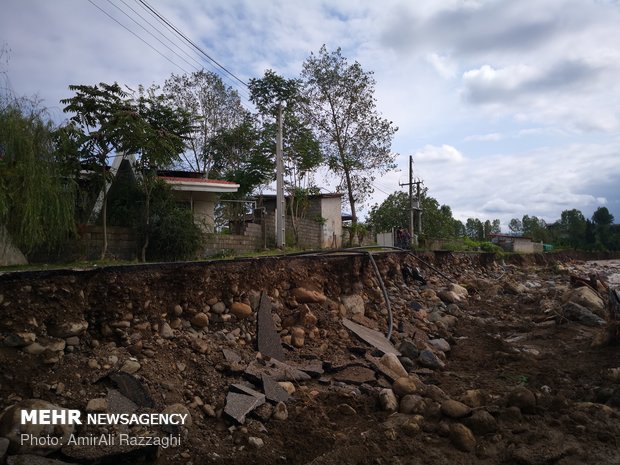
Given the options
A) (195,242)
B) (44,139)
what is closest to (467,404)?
(195,242)

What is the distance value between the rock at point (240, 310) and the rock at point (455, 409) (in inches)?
109

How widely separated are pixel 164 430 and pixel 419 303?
7.51 m

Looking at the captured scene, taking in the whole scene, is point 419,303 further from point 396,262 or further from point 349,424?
point 349,424

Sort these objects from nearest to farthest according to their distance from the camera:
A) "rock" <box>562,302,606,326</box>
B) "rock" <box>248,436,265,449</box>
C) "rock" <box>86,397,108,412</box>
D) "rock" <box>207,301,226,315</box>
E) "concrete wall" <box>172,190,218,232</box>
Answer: "rock" <box>86,397,108,412</box> → "rock" <box>248,436,265,449</box> → "rock" <box>207,301,226,315</box> → "rock" <box>562,302,606,326</box> → "concrete wall" <box>172,190,218,232</box>

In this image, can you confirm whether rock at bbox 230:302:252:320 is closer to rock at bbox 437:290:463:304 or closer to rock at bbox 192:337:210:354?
rock at bbox 192:337:210:354

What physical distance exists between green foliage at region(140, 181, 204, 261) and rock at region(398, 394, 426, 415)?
7797mm

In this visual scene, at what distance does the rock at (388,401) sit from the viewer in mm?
4871

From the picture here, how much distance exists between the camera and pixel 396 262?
11.9 m

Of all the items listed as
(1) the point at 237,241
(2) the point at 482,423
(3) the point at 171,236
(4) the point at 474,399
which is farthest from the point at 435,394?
(1) the point at 237,241

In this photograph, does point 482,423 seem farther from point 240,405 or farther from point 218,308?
point 218,308

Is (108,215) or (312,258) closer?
(312,258)

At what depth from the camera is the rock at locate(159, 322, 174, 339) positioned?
16.5 ft

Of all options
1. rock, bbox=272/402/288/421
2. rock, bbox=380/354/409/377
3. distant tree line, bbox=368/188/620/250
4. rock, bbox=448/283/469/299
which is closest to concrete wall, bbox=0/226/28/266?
rock, bbox=272/402/288/421

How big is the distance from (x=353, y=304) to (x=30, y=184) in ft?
21.7
